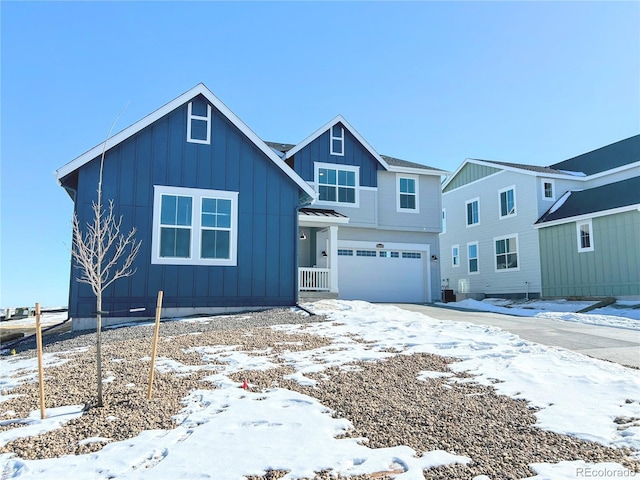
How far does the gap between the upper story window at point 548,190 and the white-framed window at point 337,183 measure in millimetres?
8325

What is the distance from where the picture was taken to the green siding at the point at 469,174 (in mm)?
22812

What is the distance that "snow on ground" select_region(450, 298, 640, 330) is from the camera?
11.4m

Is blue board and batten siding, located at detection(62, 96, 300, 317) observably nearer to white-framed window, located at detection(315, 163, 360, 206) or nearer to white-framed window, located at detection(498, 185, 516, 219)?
white-framed window, located at detection(315, 163, 360, 206)

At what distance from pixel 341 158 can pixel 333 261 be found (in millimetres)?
4814

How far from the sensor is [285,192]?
1259 cm

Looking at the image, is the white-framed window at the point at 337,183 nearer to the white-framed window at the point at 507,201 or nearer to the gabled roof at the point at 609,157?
the white-framed window at the point at 507,201

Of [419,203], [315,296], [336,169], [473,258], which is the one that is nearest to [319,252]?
[315,296]

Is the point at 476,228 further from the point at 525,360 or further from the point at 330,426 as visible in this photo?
the point at 330,426

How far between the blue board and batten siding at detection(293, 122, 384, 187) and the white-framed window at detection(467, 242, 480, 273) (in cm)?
755

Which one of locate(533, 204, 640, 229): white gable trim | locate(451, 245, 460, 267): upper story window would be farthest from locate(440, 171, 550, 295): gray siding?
locate(533, 204, 640, 229): white gable trim

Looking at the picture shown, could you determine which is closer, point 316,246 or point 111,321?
point 111,321

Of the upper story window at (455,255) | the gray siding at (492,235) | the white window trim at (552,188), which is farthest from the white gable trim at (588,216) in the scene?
the upper story window at (455,255)

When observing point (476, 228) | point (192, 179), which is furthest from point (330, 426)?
point (476, 228)

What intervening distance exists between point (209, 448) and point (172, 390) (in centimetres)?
168
